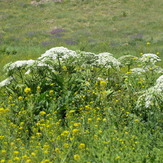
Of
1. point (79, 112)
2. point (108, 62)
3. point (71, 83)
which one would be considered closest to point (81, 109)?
point (79, 112)

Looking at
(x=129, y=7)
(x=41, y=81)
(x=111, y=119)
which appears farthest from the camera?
(x=129, y=7)

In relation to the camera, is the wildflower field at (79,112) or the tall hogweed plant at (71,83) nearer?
the wildflower field at (79,112)

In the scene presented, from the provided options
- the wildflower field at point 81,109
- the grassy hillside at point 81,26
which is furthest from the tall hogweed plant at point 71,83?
the grassy hillside at point 81,26

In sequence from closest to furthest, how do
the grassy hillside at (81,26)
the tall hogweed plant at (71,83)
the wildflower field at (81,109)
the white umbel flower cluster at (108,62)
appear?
1. the wildflower field at (81,109)
2. the tall hogweed plant at (71,83)
3. the white umbel flower cluster at (108,62)
4. the grassy hillside at (81,26)

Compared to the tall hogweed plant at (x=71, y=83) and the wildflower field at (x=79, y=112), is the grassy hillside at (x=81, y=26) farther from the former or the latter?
the wildflower field at (x=79, y=112)

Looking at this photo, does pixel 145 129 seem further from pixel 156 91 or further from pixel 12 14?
pixel 12 14

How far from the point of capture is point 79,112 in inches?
249

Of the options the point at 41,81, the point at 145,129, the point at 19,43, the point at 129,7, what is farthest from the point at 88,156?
the point at 129,7

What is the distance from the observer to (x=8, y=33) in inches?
1072

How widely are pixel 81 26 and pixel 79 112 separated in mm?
23260

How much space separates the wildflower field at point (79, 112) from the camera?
4047 mm

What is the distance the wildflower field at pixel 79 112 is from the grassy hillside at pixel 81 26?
27.8 feet

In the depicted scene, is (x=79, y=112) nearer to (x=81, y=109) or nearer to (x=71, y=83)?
(x=81, y=109)

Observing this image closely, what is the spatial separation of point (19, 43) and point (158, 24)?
12.3m
